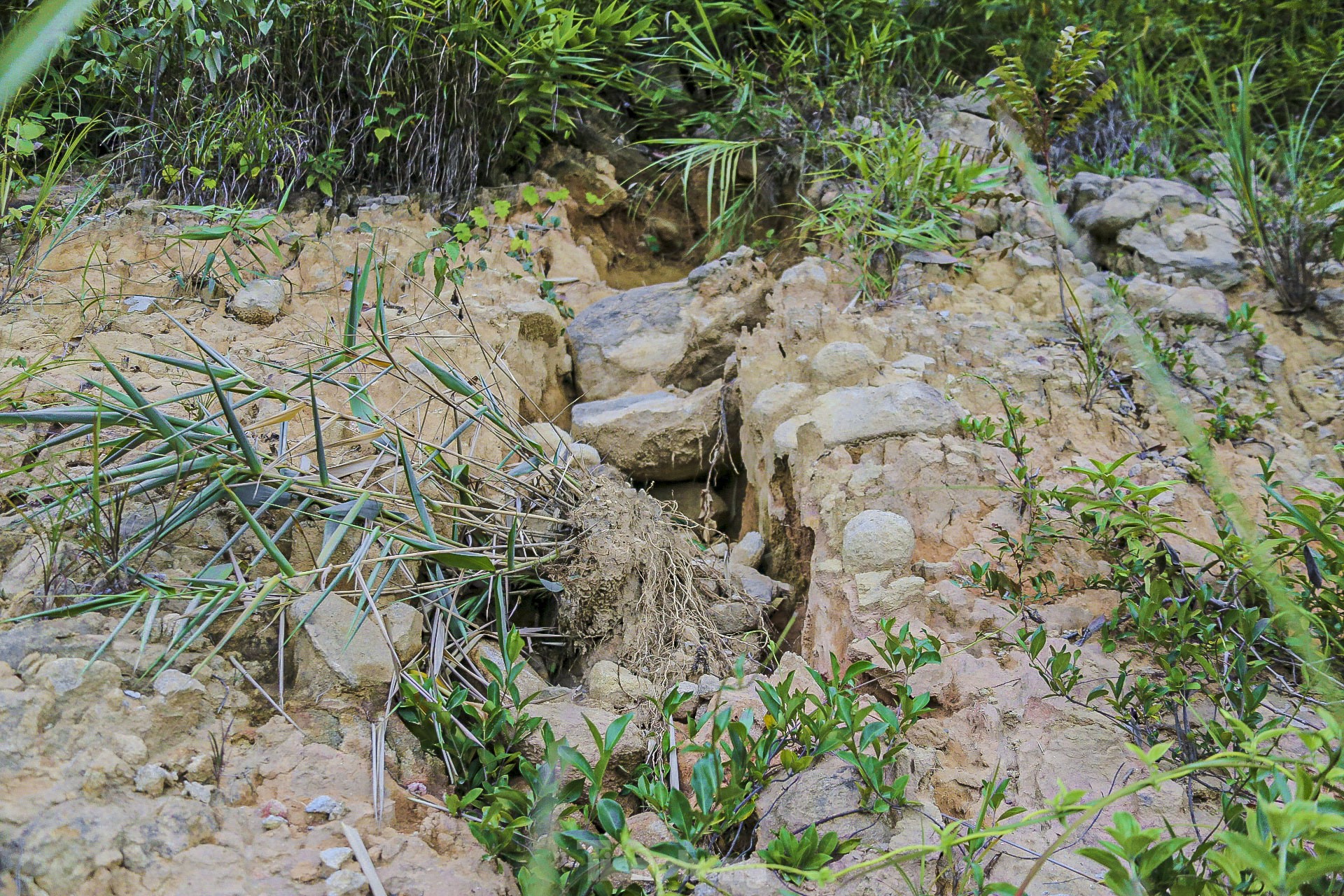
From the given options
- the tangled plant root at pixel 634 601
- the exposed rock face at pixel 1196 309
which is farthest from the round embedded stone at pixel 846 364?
the exposed rock face at pixel 1196 309

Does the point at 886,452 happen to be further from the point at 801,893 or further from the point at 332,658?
the point at 332,658

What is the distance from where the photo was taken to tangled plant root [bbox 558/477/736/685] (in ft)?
6.09

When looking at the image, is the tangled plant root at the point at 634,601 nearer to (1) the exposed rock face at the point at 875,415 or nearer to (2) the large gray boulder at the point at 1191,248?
(1) the exposed rock face at the point at 875,415

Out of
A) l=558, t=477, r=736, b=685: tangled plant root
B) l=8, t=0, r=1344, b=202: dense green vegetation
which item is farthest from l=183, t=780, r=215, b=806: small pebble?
l=8, t=0, r=1344, b=202: dense green vegetation

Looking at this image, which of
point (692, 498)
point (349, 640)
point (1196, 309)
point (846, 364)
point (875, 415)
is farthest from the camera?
point (692, 498)

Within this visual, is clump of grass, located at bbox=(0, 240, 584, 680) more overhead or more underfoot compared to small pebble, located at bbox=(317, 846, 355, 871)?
more overhead

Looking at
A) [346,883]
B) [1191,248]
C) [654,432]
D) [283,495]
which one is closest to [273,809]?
[346,883]

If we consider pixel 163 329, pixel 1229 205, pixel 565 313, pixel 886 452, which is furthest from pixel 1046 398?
pixel 163 329

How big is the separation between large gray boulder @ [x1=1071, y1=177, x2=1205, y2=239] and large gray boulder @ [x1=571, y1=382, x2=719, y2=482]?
58.6 inches

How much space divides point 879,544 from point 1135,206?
181cm

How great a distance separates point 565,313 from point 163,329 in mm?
1254

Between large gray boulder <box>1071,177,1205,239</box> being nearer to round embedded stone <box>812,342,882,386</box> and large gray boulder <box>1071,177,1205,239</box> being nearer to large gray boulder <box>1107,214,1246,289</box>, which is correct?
large gray boulder <box>1107,214,1246,289</box>

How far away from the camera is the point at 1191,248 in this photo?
9.31 feet

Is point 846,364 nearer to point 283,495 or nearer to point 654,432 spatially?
point 654,432
